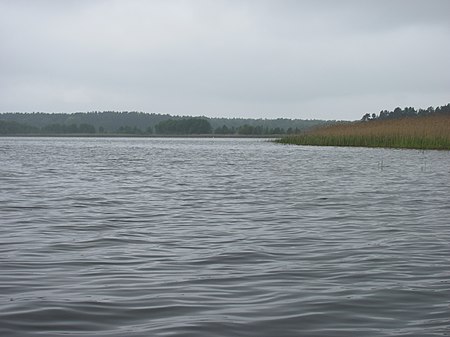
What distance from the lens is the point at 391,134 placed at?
43594mm

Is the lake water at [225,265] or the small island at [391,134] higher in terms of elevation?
the small island at [391,134]

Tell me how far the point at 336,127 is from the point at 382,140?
9.89 meters

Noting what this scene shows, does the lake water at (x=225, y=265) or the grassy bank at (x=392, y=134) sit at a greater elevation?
the grassy bank at (x=392, y=134)

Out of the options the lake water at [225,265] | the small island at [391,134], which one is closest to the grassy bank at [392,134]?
the small island at [391,134]

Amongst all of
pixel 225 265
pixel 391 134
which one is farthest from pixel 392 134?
pixel 225 265

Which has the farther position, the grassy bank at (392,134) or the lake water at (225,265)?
the grassy bank at (392,134)

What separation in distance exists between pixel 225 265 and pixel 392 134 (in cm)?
3801

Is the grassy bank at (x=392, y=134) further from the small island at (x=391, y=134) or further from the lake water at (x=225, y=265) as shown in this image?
the lake water at (x=225, y=265)

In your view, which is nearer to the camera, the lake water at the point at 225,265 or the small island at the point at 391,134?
the lake water at the point at 225,265

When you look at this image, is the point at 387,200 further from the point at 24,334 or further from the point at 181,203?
the point at 24,334

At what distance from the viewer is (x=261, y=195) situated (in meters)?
15.8

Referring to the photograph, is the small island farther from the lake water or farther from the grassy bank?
the lake water

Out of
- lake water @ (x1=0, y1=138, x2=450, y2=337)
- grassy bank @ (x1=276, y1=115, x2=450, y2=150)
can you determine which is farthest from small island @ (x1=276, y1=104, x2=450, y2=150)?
lake water @ (x1=0, y1=138, x2=450, y2=337)

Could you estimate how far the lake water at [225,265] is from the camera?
205 inches
